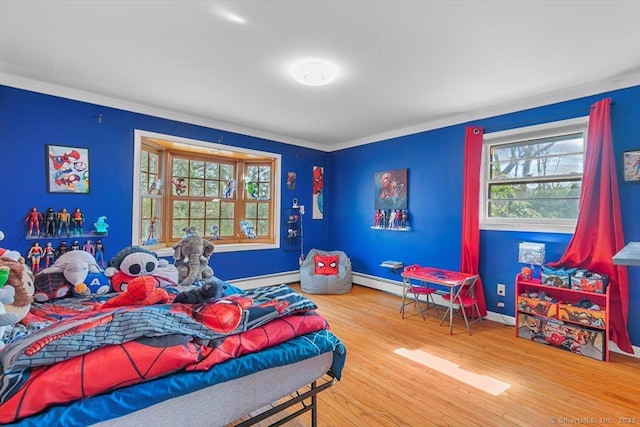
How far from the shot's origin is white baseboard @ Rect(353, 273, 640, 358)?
2.66 metres

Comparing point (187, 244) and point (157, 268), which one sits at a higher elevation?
point (187, 244)

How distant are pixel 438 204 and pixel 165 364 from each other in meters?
3.60

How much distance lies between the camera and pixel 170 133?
12.3 ft

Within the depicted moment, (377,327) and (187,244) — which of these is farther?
(377,327)

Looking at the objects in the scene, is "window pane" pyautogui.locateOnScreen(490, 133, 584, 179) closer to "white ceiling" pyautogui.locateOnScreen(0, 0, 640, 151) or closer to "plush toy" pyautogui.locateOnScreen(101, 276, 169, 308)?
"white ceiling" pyautogui.locateOnScreen(0, 0, 640, 151)

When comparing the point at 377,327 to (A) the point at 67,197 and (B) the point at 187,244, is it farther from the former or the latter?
(A) the point at 67,197

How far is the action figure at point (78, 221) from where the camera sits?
3.06 meters

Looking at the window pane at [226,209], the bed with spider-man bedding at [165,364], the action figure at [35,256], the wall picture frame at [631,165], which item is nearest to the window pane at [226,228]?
the window pane at [226,209]

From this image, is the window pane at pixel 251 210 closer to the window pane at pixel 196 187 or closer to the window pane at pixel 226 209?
the window pane at pixel 226 209

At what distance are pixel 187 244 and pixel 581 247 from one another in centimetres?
360

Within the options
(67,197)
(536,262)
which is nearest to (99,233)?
(67,197)

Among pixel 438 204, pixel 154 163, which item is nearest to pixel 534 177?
pixel 438 204

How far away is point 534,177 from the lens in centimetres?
320

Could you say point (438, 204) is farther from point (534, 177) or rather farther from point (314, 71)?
point (314, 71)
